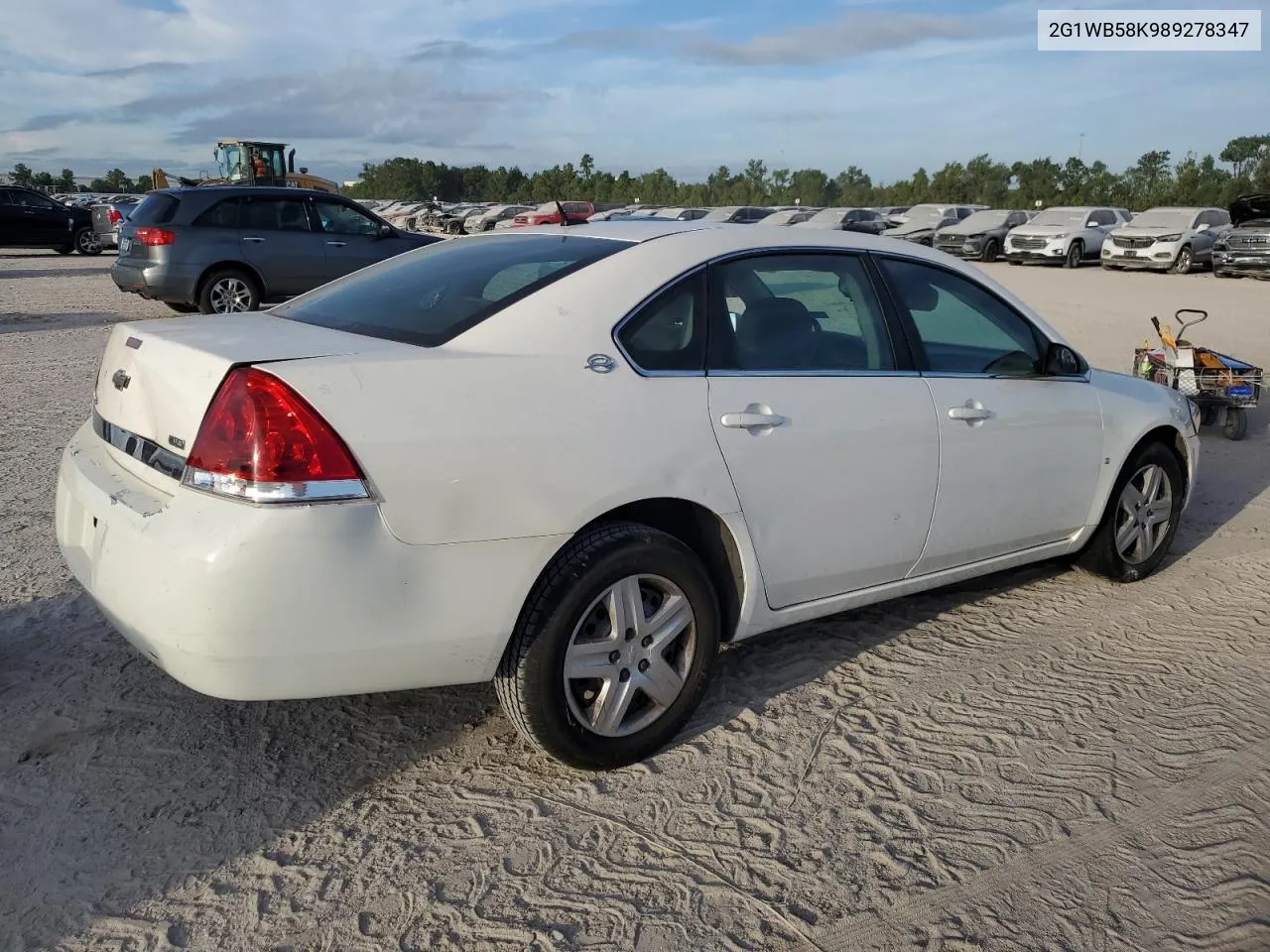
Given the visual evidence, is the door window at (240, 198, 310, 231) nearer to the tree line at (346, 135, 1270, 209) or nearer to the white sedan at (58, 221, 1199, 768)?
the white sedan at (58, 221, 1199, 768)

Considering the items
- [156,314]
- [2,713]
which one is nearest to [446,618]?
[2,713]

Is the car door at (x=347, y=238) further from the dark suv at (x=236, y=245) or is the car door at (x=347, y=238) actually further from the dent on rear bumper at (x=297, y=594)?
the dent on rear bumper at (x=297, y=594)

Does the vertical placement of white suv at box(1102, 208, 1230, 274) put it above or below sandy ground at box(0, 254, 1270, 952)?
above

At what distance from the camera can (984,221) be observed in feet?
107

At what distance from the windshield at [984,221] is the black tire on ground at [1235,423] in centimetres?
2524

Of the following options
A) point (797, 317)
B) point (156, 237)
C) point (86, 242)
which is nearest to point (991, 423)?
point (797, 317)

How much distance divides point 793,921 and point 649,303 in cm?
180

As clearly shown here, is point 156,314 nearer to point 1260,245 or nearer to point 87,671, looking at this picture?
point 87,671

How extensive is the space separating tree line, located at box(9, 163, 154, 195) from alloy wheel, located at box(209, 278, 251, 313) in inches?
3118

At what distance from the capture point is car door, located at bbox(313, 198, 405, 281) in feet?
45.2

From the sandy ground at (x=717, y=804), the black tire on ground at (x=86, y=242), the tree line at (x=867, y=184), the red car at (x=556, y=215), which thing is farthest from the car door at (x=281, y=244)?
the tree line at (x=867, y=184)

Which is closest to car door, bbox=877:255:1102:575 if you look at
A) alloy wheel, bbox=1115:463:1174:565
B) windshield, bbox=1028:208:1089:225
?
alloy wheel, bbox=1115:463:1174:565

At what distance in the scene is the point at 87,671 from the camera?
385cm

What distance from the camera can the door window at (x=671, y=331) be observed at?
10.9 ft
